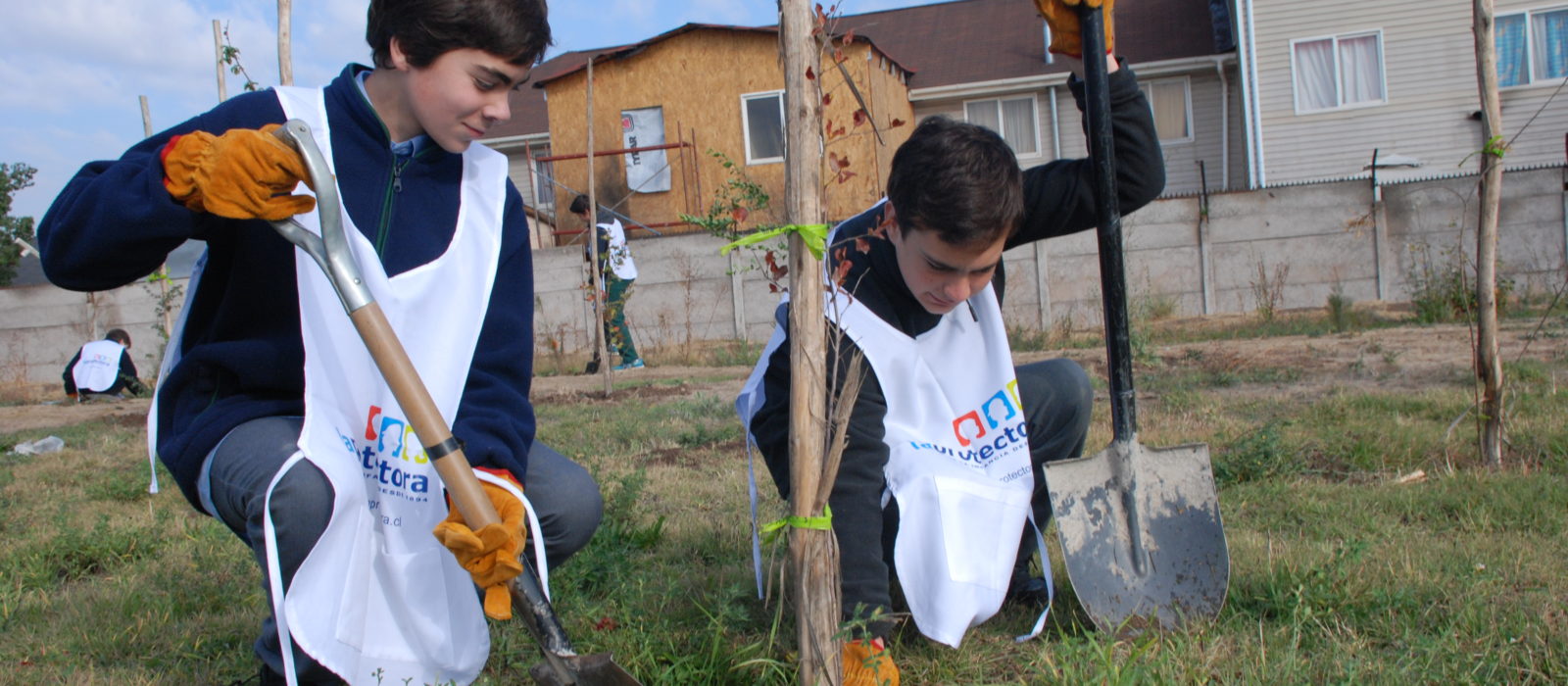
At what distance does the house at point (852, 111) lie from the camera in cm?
1731

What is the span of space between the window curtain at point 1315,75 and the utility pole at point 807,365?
57.0ft

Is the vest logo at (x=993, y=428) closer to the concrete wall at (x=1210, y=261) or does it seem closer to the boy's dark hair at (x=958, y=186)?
the boy's dark hair at (x=958, y=186)

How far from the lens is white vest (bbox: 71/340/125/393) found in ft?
35.5

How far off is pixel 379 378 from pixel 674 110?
52.2 ft

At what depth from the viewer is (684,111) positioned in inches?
696

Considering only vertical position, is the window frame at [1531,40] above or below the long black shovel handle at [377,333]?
above

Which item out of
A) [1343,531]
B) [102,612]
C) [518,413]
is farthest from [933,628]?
[102,612]

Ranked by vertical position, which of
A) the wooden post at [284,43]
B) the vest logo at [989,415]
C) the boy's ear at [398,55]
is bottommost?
the vest logo at [989,415]

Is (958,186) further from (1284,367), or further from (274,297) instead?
(1284,367)

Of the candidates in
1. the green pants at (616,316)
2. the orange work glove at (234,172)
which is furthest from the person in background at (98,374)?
the orange work glove at (234,172)

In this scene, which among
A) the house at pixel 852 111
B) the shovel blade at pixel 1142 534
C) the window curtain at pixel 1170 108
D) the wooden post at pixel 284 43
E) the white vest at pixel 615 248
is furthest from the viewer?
the window curtain at pixel 1170 108

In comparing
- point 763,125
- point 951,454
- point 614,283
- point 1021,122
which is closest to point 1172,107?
point 1021,122

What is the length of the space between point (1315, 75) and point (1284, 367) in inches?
473

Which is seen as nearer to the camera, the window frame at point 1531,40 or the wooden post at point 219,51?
the wooden post at point 219,51
